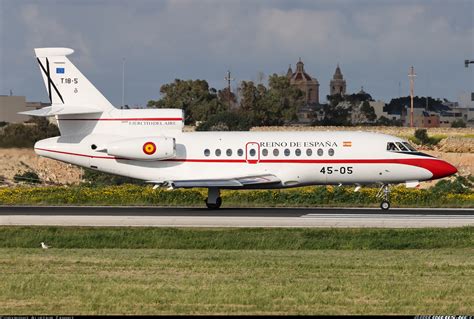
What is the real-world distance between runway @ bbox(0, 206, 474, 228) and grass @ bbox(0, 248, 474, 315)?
7.26 metres

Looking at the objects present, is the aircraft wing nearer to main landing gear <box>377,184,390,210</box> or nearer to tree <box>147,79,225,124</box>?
main landing gear <box>377,184,390,210</box>

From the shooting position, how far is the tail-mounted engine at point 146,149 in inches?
1587

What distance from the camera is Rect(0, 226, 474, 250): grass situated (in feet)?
96.6

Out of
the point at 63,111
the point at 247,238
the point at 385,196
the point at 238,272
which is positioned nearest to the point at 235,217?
the point at 247,238

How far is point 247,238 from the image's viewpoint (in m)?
30.0

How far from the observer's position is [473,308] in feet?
55.5

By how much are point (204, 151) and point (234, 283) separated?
21.5m

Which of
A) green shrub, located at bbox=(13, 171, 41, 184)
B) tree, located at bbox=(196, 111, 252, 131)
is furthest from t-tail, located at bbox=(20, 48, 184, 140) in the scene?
tree, located at bbox=(196, 111, 252, 131)

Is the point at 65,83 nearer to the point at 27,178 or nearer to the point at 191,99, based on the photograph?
the point at 27,178

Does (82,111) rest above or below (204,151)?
above

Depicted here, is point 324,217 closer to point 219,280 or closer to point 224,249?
point 224,249

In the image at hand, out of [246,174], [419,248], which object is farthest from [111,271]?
[246,174]

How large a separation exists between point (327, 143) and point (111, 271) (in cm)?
2018

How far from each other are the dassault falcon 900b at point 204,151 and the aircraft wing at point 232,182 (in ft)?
0.12
